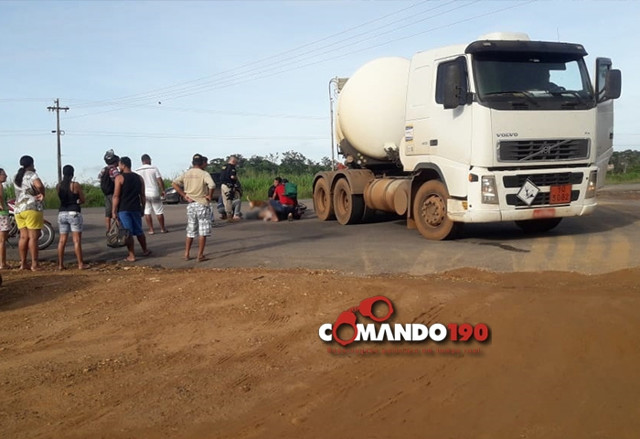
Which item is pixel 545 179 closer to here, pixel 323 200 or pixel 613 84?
pixel 613 84

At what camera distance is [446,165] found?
11.4 meters

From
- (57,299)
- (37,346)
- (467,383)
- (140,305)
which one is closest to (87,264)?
(57,299)

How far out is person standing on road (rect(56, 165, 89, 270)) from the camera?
10.1 meters

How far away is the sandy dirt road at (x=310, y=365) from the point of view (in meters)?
4.14

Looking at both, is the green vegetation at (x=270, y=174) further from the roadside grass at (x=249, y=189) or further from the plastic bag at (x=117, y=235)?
the plastic bag at (x=117, y=235)

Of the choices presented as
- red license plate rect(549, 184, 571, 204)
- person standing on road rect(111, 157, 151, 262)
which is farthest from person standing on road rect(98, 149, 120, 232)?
red license plate rect(549, 184, 571, 204)

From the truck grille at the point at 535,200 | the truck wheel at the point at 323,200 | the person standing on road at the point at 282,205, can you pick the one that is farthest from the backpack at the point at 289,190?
the truck grille at the point at 535,200

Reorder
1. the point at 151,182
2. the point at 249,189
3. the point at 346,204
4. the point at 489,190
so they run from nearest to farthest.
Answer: the point at 489,190, the point at 151,182, the point at 346,204, the point at 249,189

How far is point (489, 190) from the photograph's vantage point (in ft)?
34.9

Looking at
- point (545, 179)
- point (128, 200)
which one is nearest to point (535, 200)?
point (545, 179)

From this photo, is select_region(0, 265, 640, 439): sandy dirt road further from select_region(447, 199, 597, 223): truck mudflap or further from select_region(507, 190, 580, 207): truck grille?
select_region(507, 190, 580, 207): truck grille

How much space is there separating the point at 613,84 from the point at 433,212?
3.65 meters

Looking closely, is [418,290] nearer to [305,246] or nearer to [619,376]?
[619,376]

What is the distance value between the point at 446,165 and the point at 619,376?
7.10 meters
